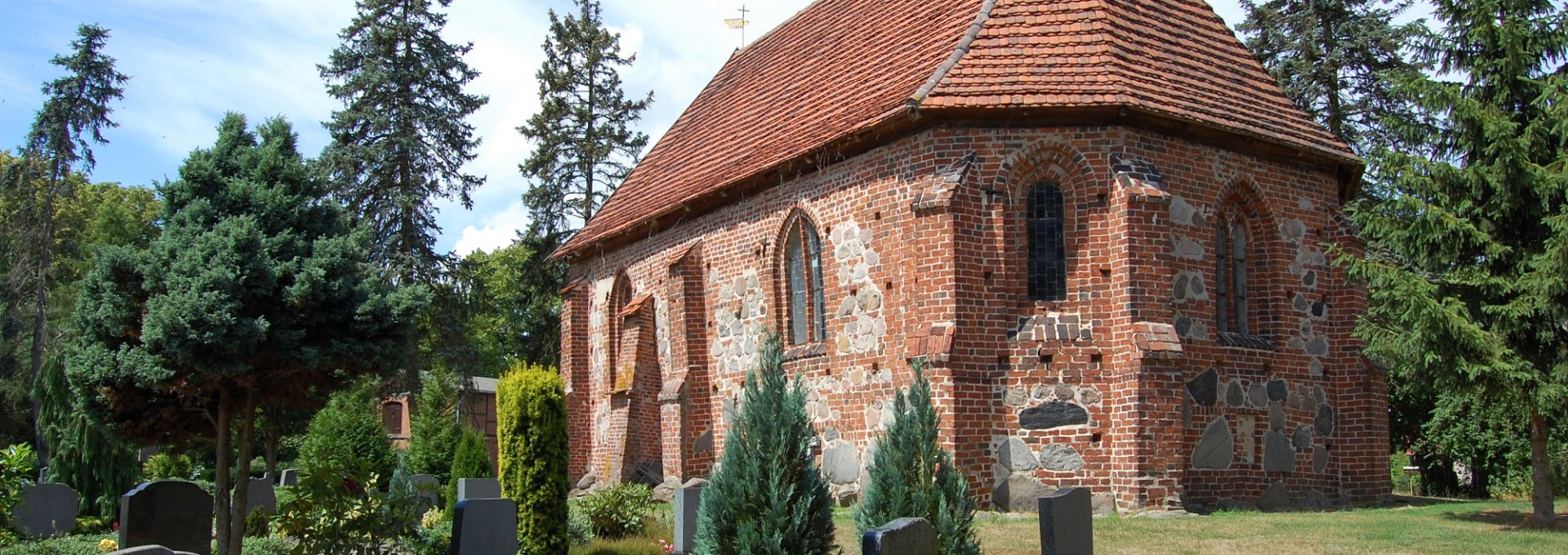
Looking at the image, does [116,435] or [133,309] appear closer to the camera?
[133,309]

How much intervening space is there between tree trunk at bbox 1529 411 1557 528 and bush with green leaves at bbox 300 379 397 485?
21.8 metres

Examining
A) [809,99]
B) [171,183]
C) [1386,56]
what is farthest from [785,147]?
[1386,56]

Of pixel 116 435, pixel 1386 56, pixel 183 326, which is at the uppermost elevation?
pixel 1386 56

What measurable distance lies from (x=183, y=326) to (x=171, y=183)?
205 centimetres

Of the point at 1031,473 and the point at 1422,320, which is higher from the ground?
the point at 1422,320

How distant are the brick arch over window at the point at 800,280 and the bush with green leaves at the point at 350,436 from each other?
12.8 meters

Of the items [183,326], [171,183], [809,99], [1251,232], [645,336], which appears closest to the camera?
[183,326]

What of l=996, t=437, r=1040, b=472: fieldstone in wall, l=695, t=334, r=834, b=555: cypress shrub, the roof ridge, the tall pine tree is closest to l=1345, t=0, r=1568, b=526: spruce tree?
l=996, t=437, r=1040, b=472: fieldstone in wall

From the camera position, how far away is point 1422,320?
44.8 ft

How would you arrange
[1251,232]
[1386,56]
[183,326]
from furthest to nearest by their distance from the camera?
[1386,56] → [1251,232] → [183,326]

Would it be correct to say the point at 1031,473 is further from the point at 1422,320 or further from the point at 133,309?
the point at 133,309

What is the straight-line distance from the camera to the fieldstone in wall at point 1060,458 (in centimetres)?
1548

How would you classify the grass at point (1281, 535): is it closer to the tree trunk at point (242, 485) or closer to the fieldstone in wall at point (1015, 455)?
the fieldstone in wall at point (1015, 455)

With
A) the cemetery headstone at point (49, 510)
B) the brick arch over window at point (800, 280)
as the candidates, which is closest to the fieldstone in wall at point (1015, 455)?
the brick arch over window at point (800, 280)
